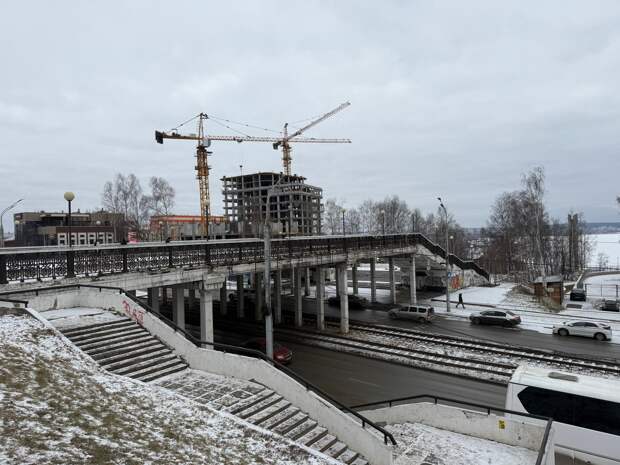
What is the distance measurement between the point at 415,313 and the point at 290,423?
2346cm

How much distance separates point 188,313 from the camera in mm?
37188

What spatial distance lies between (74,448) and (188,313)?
32.3m

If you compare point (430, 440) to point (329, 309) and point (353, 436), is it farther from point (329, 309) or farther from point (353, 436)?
point (329, 309)

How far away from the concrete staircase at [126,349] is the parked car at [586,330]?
25.0 m

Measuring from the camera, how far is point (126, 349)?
38.8 ft

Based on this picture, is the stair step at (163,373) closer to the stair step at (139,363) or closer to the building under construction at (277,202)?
the stair step at (139,363)

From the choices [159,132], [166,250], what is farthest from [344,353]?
[159,132]

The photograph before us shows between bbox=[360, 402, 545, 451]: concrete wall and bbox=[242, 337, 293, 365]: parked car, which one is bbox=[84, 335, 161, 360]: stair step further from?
bbox=[242, 337, 293, 365]: parked car

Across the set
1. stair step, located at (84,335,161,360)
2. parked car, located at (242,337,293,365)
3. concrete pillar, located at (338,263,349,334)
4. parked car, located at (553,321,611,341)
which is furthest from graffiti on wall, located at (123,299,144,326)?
parked car, located at (553,321,611,341)

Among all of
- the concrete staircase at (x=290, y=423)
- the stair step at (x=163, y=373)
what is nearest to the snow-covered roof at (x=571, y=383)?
the concrete staircase at (x=290, y=423)

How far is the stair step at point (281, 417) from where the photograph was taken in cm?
920

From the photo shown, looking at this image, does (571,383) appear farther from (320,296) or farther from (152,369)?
(320,296)

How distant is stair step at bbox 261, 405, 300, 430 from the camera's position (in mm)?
9199

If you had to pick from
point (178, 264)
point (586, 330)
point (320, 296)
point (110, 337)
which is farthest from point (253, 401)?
point (586, 330)
